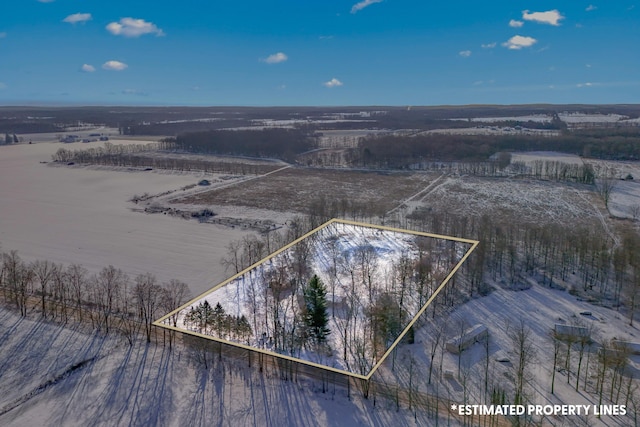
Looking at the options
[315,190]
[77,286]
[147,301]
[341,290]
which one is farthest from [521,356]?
[315,190]

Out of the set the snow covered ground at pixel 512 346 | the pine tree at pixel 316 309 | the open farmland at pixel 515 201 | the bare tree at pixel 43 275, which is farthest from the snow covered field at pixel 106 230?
the open farmland at pixel 515 201

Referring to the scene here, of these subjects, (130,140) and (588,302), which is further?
(130,140)

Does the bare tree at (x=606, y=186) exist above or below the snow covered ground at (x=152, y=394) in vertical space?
above

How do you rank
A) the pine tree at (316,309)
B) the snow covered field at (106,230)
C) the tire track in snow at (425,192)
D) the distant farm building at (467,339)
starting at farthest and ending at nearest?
the tire track in snow at (425,192)
the snow covered field at (106,230)
the distant farm building at (467,339)
the pine tree at (316,309)

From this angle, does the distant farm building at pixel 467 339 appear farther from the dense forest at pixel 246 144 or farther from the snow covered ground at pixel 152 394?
the dense forest at pixel 246 144

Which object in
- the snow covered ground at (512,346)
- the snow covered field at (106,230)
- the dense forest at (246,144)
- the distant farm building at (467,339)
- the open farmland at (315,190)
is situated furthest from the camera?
Result: the dense forest at (246,144)

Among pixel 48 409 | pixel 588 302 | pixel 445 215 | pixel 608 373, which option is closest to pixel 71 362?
pixel 48 409

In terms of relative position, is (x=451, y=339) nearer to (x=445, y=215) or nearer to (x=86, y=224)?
(x=445, y=215)
